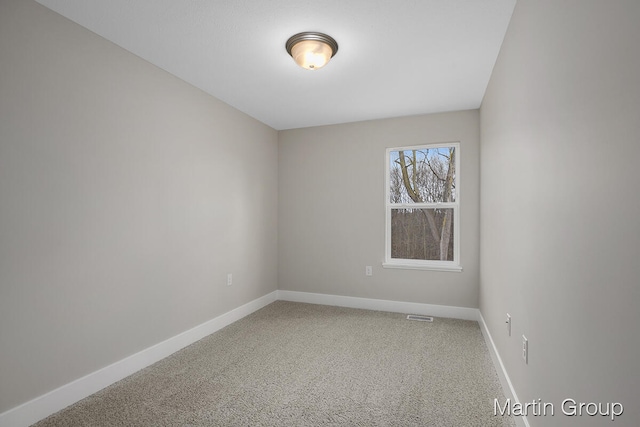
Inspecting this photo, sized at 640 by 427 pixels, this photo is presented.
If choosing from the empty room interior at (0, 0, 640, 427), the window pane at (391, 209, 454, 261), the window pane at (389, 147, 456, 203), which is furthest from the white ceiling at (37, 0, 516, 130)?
the window pane at (391, 209, 454, 261)

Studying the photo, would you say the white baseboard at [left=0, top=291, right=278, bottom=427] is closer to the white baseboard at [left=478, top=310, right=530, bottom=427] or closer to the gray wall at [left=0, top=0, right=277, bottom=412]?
the gray wall at [left=0, top=0, right=277, bottom=412]

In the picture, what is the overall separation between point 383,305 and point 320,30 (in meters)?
3.16

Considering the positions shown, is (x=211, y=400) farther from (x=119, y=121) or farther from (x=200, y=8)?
(x=200, y=8)

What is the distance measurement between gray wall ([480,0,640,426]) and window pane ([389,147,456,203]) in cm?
187

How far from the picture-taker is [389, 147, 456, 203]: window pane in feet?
13.2

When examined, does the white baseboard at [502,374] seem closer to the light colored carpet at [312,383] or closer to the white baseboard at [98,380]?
the light colored carpet at [312,383]

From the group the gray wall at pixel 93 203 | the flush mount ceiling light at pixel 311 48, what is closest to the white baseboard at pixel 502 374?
the flush mount ceiling light at pixel 311 48

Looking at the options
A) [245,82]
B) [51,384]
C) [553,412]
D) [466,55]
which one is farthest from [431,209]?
[51,384]

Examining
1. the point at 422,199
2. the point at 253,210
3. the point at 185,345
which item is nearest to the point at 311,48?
the point at 253,210

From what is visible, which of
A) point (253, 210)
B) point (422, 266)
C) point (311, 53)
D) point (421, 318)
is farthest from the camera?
point (253, 210)

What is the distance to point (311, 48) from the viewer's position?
2354mm

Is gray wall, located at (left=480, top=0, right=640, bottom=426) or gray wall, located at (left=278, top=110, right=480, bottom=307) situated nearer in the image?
gray wall, located at (left=480, top=0, right=640, bottom=426)

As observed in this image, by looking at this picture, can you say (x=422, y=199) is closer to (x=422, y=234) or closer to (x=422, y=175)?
(x=422, y=175)

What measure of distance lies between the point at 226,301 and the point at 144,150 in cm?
179
